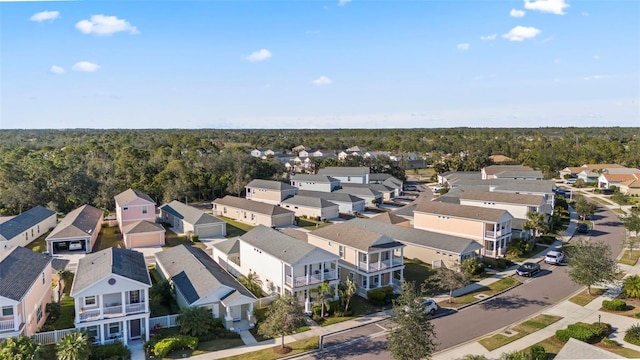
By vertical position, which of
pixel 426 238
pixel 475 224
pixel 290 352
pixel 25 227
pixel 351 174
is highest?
pixel 351 174

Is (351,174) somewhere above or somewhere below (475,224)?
above

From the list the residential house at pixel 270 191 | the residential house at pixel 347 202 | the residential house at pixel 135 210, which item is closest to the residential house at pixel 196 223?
the residential house at pixel 135 210

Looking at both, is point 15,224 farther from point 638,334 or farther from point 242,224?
point 638,334

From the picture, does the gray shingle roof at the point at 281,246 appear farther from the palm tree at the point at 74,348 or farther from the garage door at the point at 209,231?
the garage door at the point at 209,231

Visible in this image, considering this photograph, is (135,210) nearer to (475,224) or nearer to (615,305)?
(475,224)

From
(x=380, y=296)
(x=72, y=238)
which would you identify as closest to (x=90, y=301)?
(x=380, y=296)

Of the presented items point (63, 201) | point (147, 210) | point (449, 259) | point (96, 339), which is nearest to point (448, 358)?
point (449, 259)

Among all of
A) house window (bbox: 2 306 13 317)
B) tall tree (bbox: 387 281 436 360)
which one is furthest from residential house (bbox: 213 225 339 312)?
house window (bbox: 2 306 13 317)
